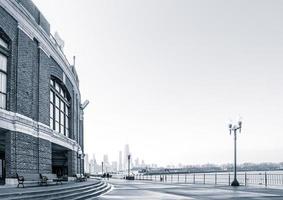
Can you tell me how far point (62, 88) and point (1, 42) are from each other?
14.4 meters

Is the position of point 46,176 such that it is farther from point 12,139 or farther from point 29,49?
point 29,49

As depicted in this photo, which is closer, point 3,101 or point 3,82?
point 3,101

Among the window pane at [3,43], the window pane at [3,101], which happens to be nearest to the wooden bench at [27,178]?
the window pane at [3,101]

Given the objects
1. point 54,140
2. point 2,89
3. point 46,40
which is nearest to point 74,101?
point 54,140

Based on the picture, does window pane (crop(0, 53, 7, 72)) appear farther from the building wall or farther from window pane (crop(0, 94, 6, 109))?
the building wall

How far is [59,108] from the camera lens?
34594mm

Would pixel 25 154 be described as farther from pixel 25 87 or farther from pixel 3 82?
pixel 3 82

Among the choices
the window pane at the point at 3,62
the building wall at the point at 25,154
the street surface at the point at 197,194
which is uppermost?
the window pane at the point at 3,62

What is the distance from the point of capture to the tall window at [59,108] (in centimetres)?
3200

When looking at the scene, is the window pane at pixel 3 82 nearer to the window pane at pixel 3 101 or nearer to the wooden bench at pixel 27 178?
the window pane at pixel 3 101

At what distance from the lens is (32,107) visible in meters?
24.8

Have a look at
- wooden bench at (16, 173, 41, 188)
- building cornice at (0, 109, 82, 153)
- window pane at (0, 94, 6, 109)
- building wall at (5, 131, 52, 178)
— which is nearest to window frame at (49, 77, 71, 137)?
building cornice at (0, 109, 82, 153)

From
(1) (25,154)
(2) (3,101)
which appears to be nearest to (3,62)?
(2) (3,101)

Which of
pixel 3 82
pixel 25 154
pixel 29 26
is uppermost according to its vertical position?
pixel 29 26
